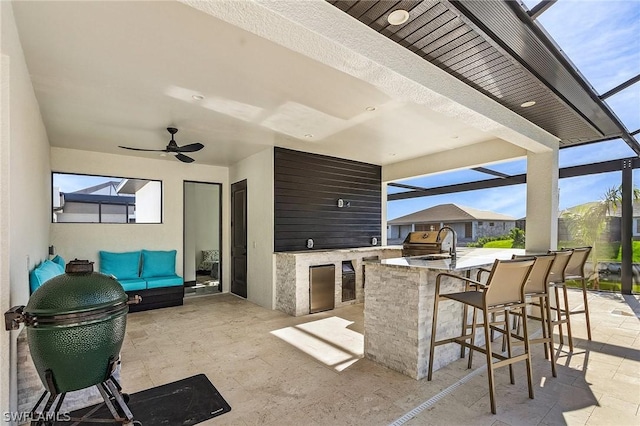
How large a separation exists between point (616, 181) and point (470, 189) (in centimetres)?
245

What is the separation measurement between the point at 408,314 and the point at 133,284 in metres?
4.61

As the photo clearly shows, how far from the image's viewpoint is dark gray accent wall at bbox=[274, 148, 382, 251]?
543 cm

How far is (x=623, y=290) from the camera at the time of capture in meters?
5.66

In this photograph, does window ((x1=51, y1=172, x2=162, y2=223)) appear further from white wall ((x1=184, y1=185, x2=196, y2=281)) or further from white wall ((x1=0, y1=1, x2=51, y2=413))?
white wall ((x1=0, y1=1, x2=51, y2=413))

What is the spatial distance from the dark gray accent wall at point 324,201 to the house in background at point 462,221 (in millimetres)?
2321

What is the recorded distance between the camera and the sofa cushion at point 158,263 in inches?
225

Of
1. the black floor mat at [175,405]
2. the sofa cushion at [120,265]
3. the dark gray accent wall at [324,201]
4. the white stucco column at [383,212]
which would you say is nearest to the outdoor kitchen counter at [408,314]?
the black floor mat at [175,405]

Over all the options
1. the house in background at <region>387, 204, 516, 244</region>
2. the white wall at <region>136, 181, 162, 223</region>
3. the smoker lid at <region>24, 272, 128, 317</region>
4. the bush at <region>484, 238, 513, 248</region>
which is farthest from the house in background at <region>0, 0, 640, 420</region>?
the house in background at <region>387, 204, 516, 244</region>

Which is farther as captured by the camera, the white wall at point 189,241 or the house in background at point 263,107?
the white wall at point 189,241

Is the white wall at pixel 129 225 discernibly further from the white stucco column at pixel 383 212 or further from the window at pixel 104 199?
the white stucco column at pixel 383 212

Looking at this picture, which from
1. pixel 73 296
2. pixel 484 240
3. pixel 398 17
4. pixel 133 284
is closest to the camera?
pixel 73 296

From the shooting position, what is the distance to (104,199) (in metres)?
5.70

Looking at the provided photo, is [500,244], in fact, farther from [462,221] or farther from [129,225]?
[129,225]

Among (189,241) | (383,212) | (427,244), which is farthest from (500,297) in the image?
(189,241)
